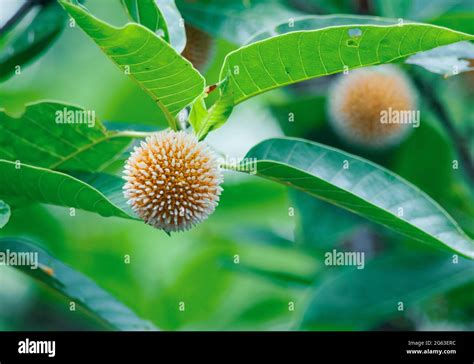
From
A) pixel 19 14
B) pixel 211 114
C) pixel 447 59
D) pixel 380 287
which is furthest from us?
pixel 380 287

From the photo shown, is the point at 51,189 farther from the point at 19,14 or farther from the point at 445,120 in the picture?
the point at 445,120

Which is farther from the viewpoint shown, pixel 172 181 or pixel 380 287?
pixel 380 287

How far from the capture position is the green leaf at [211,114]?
1.01m

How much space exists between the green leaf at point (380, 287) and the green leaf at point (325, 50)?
0.96 metres

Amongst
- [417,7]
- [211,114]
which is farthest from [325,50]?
[417,7]

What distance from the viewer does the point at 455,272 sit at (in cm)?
195

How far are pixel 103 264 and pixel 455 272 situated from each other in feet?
4.01

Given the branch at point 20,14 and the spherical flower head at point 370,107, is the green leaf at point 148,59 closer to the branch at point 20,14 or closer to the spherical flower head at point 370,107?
the branch at point 20,14

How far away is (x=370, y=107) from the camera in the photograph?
1.94 metres

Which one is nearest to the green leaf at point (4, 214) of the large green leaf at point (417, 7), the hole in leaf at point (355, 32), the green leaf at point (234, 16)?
the hole in leaf at point (355, 32)

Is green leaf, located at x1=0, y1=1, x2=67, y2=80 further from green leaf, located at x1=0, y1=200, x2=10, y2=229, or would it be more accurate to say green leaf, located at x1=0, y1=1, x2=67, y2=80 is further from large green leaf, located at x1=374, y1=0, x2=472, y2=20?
large green leaf, located at x1=374, y1=0, x2=472, y2=20

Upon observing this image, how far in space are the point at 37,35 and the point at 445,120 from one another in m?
1.22
